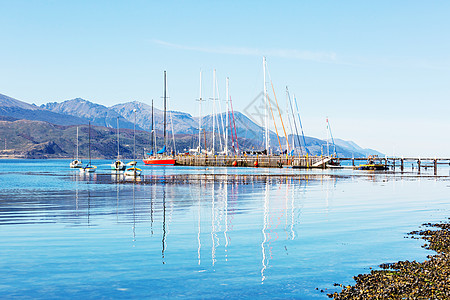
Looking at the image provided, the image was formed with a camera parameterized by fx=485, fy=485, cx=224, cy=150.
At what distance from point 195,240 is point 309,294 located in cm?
1015

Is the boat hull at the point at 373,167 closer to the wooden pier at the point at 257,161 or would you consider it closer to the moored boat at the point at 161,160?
the wooden pier at the point at 257,161

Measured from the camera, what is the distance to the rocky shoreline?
14.3m

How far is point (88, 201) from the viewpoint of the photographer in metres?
46.2

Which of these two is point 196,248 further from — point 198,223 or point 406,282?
point 406,282

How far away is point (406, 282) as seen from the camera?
15.4m

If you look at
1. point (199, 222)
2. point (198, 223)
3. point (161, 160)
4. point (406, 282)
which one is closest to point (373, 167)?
point (161, 160)

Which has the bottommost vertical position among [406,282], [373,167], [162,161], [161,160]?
[406,282]

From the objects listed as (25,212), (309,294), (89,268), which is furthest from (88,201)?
(309,294)

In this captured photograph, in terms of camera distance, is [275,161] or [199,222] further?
[275,161]

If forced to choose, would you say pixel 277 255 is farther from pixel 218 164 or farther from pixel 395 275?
pixel 218 164

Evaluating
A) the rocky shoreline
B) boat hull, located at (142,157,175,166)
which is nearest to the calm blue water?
the rocky shoreline

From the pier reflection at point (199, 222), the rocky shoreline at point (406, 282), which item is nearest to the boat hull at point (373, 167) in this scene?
the pier reflection at point (199, 222)

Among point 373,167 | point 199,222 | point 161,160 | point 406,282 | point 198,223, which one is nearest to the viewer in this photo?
point 406,282

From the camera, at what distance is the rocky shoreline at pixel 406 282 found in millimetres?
14328
